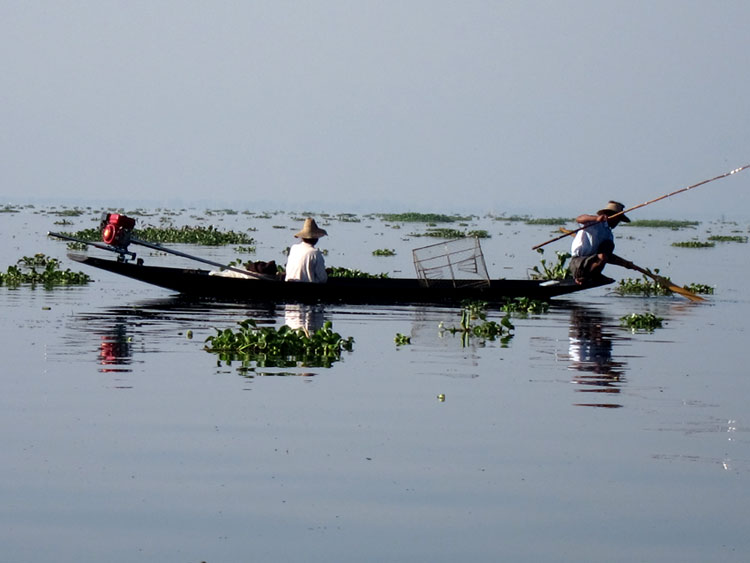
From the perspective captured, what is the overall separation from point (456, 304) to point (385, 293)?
1.28 metres

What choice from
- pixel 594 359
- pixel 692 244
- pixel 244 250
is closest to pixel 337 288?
pixel 594 359

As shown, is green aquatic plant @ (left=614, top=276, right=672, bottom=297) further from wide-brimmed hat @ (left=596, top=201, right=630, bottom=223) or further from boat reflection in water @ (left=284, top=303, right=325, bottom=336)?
boat reflection in water @ (left=284, top=303, right=325, bottom=336)

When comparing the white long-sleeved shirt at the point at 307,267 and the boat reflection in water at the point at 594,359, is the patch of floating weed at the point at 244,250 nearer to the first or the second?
the white long-sleeved shirt at the point at 307,267

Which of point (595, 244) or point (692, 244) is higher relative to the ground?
point (692, 244)

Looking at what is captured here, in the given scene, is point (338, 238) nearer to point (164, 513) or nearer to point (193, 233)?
point (193, 233)

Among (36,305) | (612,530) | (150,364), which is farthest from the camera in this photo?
(36,305)

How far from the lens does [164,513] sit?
750cm

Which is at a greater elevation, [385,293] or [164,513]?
[385,293]

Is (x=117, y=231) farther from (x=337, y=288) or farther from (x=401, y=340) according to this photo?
(x=401, y=340)

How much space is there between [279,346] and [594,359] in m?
3.80

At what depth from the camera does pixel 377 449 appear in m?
9.45

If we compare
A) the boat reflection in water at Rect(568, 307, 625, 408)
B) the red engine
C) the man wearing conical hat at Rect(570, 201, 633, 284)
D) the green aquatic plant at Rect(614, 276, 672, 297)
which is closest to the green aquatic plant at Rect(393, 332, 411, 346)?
the boat reflection in water at Rect(568, 307, 625, 408)

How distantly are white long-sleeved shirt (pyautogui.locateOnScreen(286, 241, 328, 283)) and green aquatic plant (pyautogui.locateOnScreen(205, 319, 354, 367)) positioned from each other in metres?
5.55

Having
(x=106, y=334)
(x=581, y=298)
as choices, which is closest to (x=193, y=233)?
(x=581, y=298)
